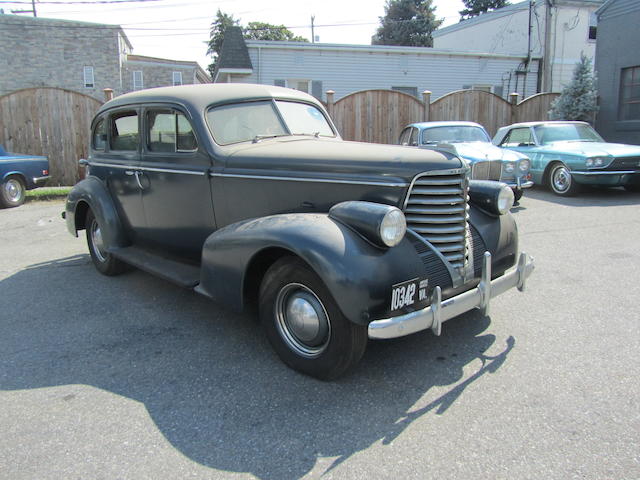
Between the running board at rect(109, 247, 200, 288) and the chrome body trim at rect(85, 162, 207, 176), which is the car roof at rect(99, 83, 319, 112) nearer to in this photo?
the chrome body trim at rect(85, 162, 207, 176)

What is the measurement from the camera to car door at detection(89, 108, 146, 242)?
4898 millimetres

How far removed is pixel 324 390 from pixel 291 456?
2.12ft

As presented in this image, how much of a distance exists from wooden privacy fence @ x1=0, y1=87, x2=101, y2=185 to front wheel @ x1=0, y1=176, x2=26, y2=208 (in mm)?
1790

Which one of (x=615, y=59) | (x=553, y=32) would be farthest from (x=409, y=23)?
(x=615, y=59)

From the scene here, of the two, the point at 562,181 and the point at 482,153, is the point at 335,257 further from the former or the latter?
the point at 562,181

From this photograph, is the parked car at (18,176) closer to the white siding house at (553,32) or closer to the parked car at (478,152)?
the parked car at (478,152)

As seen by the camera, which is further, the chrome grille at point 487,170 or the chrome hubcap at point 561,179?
the chrome hubcap at point 561,179

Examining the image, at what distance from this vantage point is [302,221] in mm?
3174

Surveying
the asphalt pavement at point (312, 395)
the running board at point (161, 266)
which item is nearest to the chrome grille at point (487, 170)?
the asphalt pavement at point (312, 395)

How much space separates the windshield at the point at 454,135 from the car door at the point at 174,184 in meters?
6.36

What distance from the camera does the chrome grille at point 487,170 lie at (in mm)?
8797

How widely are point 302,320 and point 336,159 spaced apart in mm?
Result: 1130

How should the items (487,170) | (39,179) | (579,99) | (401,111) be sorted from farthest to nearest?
(579,99) → (401,111) → (39,179) → (487,170)

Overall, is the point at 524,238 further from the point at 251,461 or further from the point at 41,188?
the point at 41,188
